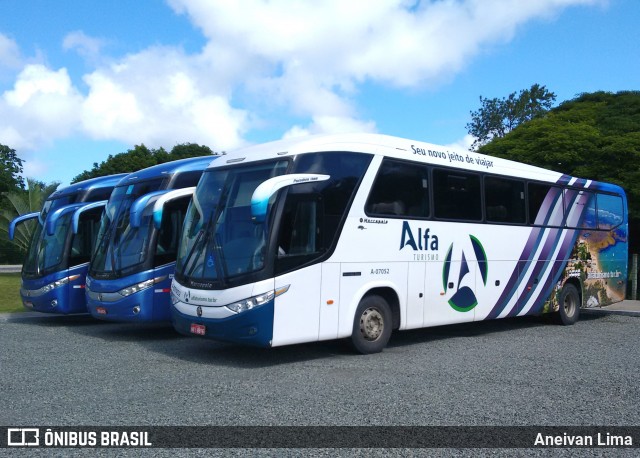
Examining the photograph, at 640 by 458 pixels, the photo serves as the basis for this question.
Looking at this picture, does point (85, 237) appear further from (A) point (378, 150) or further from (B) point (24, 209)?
(B) point (24, 209)

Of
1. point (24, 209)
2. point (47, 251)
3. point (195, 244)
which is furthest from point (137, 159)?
point (195, 244)

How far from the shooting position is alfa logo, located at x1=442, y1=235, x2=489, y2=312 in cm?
1188

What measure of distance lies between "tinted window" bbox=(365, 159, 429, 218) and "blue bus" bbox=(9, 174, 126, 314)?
24.3 ft

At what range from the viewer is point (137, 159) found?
5256 centimetres

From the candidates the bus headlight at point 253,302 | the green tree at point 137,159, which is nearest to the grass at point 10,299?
the bus headlight at point 253,302

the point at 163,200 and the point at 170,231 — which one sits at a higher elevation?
the point at 163,200

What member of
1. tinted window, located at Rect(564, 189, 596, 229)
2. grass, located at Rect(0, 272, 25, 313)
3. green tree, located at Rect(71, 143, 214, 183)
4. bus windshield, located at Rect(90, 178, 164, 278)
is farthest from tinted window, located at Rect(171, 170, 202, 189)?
green tree, located at Rect(71, 143, 214, 183)

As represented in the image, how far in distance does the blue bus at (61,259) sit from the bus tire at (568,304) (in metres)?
10.9

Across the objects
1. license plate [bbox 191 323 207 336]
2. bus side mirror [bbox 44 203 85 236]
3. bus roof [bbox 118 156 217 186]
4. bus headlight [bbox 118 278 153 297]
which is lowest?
license plate [bbox 191 323 207 336]

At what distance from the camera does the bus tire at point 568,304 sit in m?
14.9

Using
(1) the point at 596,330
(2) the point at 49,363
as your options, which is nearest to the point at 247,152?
(2) the point at 49,363

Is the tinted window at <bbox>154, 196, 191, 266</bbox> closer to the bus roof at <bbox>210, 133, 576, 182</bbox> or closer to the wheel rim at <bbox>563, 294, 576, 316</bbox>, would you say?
the bus roof at <bbox>210, 133, 576, 182</bbox>

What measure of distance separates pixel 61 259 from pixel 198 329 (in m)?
6.56

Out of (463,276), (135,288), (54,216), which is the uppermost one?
(54,216)
